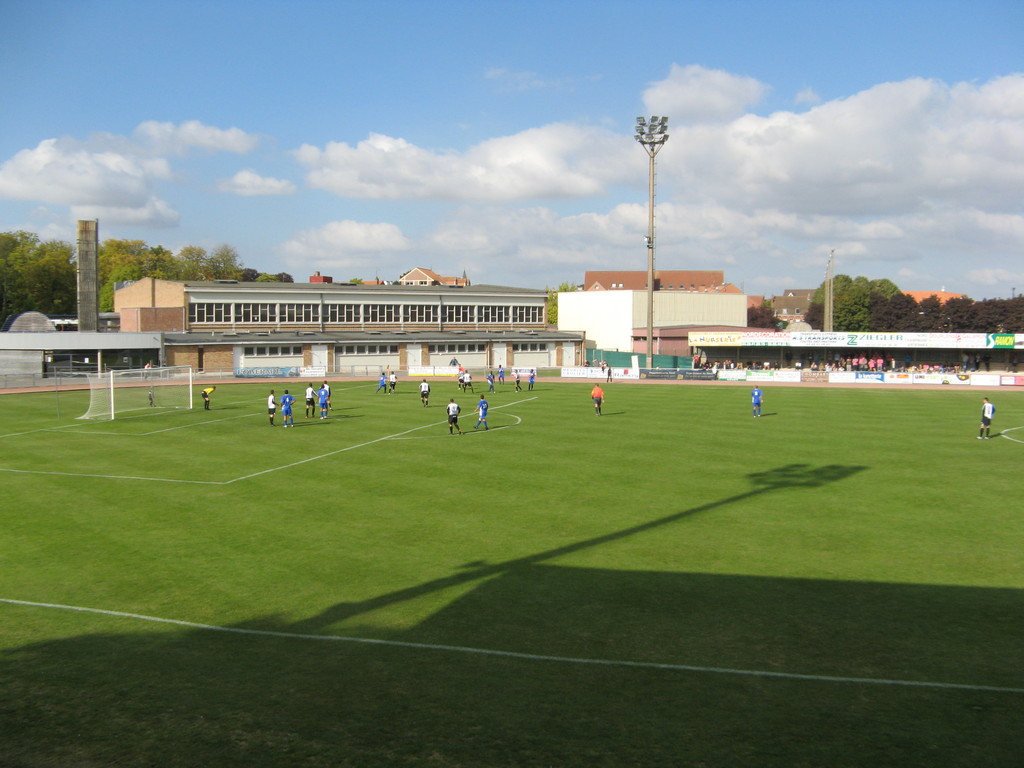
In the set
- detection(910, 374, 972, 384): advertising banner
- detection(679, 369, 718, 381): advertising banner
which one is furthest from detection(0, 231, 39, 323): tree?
detection(910, 374, 972, 384): advertising banner

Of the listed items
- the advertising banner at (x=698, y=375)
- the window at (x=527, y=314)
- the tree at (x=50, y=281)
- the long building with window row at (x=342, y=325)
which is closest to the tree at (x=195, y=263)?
the tree at (x=50, y=281)

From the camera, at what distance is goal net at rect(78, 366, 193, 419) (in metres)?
41.8

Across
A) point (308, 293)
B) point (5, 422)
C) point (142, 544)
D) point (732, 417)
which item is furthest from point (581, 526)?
point (308, 293)

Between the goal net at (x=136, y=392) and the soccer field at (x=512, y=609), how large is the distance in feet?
50.0

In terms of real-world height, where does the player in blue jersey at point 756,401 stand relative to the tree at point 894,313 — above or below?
below

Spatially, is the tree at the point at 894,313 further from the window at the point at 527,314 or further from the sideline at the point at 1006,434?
the sideline at the point at 1006,434

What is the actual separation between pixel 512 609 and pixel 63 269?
120 metres

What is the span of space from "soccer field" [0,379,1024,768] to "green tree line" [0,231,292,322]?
313ft

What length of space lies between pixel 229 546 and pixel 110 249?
134150 millimetres

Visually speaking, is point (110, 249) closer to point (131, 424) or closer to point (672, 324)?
point (672, 324)

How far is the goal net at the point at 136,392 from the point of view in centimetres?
4184

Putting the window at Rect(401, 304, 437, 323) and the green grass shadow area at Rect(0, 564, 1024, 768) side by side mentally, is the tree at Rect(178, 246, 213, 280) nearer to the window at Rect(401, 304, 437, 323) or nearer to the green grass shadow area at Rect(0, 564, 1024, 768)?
the window at Rect(401, 304, 437, 323)

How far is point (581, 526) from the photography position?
59.5ft

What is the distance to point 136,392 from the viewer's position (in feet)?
163
